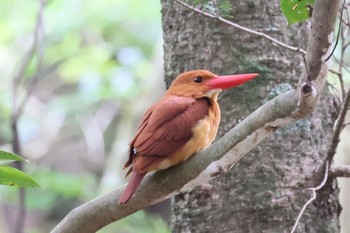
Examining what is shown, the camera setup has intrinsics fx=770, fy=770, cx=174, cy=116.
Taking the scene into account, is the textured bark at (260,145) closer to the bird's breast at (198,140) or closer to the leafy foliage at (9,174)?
the bird's breast at (198,140)

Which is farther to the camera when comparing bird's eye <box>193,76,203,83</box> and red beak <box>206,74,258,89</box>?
bird's eye <box>193,76,203,83</box>

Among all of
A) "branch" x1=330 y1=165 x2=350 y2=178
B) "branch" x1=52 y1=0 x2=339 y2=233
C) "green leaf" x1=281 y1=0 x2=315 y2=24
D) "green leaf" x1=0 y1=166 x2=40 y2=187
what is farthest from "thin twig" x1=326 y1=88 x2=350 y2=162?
"green leaf" x1=0 y1=166 x2=40 y2=187

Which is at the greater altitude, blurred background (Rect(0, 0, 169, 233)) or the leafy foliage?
the leafy foliage

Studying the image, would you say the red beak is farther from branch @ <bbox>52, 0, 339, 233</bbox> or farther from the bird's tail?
the bird's tail

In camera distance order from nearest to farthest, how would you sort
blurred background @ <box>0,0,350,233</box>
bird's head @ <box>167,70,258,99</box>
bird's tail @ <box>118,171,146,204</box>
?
bird's tail @ <box>118,171,146,204</box>, bird's head @ <box>167,70,258,99</box>, blurred background @ <box>0,0,350,233</box>

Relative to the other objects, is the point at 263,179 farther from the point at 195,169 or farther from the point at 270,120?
the point at 270,120

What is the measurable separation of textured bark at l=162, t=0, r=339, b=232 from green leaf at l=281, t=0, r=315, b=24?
420 millimetres

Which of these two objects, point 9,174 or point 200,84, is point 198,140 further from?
point 9,174

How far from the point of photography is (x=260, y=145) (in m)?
1.98

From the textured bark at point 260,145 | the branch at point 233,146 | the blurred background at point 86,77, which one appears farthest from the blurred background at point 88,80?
the branch at point 233,146

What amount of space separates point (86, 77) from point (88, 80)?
0.03 meters

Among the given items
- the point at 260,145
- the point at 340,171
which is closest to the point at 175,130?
the point at 260,145

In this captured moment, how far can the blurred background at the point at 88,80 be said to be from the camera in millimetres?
4652

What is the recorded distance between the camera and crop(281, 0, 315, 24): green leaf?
5.21ft
